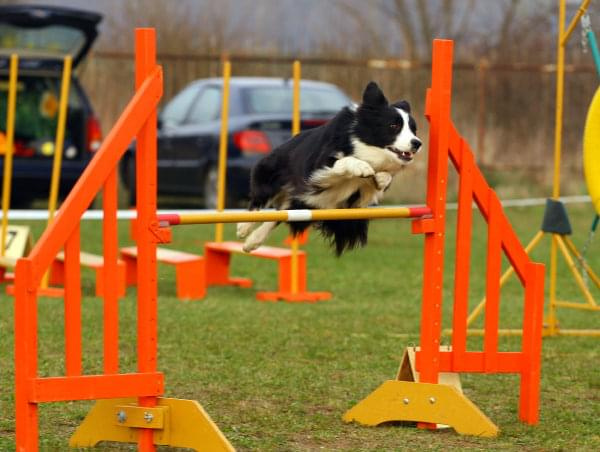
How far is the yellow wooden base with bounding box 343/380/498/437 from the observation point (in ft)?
16.1

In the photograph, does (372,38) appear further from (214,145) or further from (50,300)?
(50,300)

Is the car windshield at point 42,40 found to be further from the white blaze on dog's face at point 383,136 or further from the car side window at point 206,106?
the white blaze on dog's face at point 383,136

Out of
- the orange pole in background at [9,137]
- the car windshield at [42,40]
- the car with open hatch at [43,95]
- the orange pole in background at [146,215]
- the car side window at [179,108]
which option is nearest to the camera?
the orange pole in background at [146,215]

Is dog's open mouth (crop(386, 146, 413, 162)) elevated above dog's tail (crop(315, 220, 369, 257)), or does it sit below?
above

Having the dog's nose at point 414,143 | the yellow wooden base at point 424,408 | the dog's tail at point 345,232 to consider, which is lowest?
the yellow wooden base at point 424,408

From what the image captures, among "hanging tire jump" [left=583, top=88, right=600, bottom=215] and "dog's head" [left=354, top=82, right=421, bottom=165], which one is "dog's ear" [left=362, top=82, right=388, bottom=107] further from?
"hanging tire jump" [left=583, top=88, right=600, bottom=215]

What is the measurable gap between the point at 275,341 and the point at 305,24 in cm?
2852

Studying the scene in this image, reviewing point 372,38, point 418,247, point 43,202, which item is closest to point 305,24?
point 372,38

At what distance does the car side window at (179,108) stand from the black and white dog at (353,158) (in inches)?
351

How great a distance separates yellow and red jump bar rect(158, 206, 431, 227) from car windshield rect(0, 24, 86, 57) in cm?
798

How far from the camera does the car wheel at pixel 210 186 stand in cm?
1344

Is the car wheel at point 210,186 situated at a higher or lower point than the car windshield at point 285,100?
lower

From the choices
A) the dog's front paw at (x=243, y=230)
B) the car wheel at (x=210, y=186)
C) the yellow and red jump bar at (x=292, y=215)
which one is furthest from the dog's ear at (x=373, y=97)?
the car wheel at (x=210, y=186)

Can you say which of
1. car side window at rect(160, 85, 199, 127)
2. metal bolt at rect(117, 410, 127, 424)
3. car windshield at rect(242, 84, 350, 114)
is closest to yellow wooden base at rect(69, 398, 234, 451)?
metal bolt at rect(117, 410, 127, 424)
